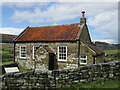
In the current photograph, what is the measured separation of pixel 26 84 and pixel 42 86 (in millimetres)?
1123

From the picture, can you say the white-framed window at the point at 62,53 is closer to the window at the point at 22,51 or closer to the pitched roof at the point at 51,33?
the pitched roof at the point at 51,33

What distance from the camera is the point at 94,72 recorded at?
8078 millimetres

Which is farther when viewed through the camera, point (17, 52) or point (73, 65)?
point (17, 52)

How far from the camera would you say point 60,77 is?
26.1 ft

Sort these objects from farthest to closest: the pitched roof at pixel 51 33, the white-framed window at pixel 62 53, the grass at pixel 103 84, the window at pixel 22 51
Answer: the window at pixel 22 51 < the pitched roof at pixel 51 33 < the white-framed window at pixel 62 53 < the grass at pixel 103 84

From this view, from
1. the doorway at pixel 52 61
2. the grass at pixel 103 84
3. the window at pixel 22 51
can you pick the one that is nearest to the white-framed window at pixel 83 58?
the doorway at pixel 52 61

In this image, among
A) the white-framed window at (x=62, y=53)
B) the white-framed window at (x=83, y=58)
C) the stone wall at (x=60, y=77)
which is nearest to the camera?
the stone wall at (x=60, y=77)

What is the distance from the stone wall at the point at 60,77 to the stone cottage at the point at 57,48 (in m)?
6.88

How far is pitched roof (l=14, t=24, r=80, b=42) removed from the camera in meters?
17.2

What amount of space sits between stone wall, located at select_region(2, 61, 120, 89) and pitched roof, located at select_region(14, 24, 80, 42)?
27.3ft

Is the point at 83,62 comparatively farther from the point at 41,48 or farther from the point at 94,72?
the point at 94,72

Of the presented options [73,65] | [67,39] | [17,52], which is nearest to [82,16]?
[67,39]

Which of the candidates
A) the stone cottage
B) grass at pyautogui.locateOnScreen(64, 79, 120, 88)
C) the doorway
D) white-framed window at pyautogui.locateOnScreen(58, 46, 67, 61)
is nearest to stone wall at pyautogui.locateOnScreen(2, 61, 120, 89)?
grass at pyautogui.locateOnScreen(64, 79, 120, 88)

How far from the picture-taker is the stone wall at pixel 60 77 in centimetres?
787
